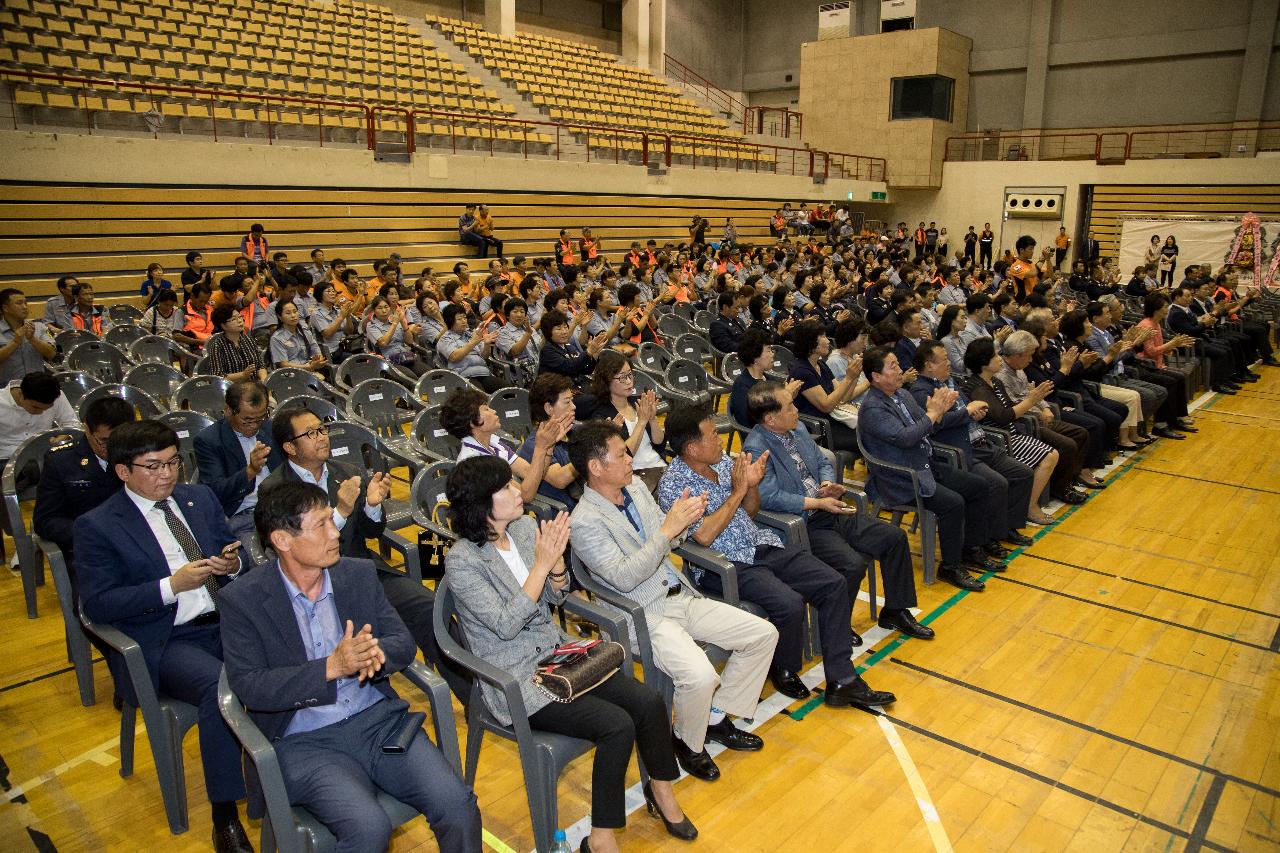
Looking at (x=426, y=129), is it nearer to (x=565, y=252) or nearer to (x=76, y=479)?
(x=565, y=252)

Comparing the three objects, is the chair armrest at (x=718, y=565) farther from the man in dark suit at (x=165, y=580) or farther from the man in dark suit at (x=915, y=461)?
the man in dark suit at (x=165, y=580)

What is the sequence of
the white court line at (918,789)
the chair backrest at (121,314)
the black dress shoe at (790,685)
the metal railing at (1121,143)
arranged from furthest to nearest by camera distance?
the metal railing at (1121,143), the chair backrest at (121,314), the black dress shoe at (790,685), the white court line at (918,789)

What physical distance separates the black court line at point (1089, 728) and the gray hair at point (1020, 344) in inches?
111

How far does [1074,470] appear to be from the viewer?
257 inches

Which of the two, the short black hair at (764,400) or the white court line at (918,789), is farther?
the short black hair at (764,400)

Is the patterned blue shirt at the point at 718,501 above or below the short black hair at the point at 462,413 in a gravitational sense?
below

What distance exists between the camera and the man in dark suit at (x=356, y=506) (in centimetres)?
352

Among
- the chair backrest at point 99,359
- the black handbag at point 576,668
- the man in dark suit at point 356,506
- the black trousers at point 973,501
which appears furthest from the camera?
the chair backrest at point 99,359

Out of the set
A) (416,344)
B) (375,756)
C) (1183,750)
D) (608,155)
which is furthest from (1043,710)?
(608,155)

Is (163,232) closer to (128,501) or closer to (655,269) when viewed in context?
(655,269)

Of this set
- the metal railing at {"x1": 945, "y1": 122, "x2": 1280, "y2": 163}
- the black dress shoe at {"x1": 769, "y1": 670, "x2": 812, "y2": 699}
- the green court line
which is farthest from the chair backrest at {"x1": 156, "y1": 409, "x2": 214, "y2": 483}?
the metal railing at {"x1": 945, "y1": 122, "x2": 1280, "y2": 163}

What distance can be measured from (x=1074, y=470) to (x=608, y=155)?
1435cm

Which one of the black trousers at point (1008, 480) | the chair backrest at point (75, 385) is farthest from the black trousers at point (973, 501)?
the chair backrest at point (75, 385)

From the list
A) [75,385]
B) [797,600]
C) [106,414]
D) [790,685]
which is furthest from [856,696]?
[75,385]
